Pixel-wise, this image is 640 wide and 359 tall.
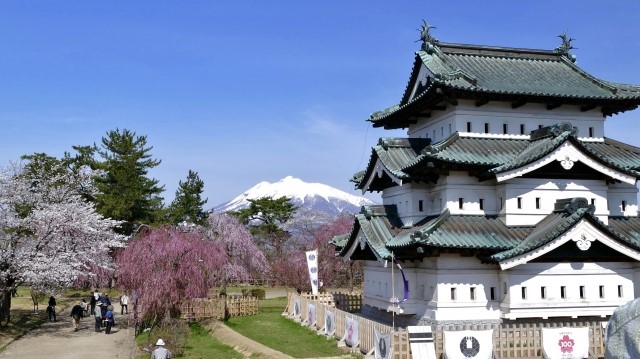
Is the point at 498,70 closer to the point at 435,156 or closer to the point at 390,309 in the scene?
the point at 435,156

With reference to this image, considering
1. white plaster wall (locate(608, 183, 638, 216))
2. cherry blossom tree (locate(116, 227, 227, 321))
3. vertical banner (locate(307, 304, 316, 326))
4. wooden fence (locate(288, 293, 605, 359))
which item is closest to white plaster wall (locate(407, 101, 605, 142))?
white plaster wall (locate(608, 183, 638, 216))

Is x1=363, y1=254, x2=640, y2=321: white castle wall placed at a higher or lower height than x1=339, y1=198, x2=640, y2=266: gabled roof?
lower

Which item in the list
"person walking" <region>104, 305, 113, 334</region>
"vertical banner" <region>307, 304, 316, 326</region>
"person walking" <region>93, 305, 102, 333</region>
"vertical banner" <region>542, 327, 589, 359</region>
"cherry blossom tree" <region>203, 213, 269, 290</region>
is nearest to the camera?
"vertical banner" <region>542, 327, 589, 359</region>

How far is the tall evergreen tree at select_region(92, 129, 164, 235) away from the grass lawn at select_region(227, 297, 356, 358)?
19.5 m

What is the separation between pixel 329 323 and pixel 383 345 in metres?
7.56

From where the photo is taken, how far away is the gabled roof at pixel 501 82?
81.3 ft

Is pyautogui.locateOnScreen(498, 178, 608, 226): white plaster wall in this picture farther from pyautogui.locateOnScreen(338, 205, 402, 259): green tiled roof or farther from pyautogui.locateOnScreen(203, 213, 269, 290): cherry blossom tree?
pyautogui.locateOnScreen(203, 213, 269, 290): cherry blossom tree

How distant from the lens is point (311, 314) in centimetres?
3136

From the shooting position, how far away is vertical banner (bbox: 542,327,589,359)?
67.6ft

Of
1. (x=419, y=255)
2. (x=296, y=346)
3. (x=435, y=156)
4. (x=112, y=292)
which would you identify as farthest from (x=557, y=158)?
(x=112, y=292)

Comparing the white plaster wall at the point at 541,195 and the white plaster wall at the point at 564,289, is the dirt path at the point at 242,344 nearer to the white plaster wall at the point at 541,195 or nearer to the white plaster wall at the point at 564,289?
the white plaster wall at the point at 564,289

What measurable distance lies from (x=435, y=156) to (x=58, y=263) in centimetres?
1865

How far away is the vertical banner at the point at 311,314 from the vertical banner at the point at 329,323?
7.52 ft

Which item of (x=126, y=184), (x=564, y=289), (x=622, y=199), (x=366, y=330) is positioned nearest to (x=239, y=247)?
(x=126, y=184)
